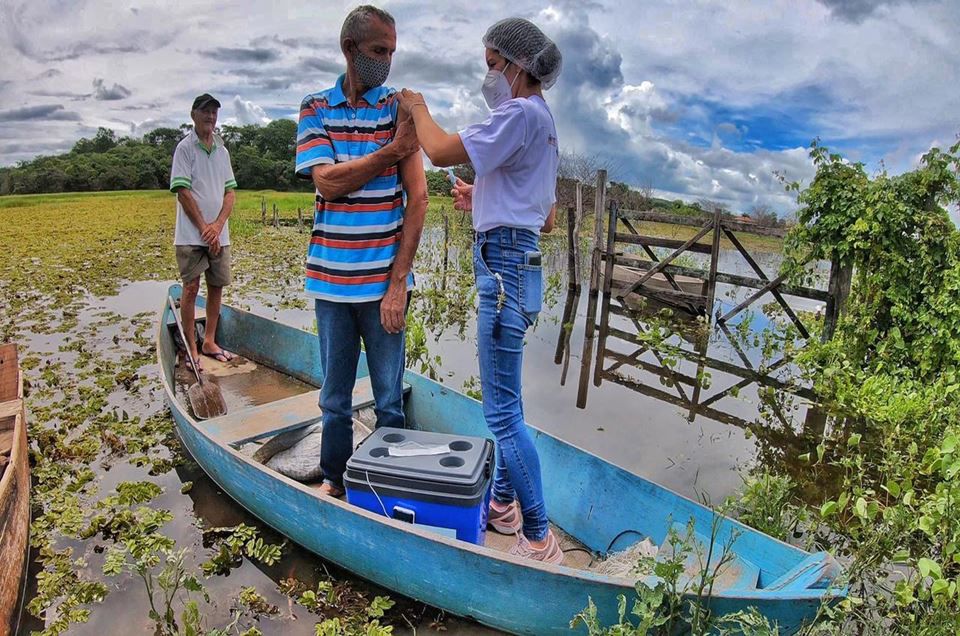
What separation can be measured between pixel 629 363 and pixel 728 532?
514 cm

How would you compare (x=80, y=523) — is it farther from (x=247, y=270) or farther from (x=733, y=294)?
(x=733, y=294)

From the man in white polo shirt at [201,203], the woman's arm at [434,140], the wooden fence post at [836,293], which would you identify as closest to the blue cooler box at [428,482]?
the woman's arm at [434,140]

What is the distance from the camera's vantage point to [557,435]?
17.7 ft

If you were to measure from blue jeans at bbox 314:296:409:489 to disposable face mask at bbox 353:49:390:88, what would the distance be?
987 millimetres

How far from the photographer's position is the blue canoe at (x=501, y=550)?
86.0 inches

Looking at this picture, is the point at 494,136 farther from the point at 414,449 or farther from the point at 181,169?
the point at 181,169

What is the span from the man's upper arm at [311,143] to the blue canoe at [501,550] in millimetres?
1543

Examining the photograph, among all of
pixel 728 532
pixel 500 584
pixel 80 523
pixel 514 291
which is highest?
pixel 514 291

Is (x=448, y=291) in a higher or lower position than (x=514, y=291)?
lower

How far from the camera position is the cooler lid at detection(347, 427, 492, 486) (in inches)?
99.8

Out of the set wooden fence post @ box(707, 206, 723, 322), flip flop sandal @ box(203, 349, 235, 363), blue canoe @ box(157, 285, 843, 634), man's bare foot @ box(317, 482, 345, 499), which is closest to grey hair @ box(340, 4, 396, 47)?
blue canoe @ box(157, 285, 843, 634)

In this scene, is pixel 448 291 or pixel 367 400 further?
pixel 448 291

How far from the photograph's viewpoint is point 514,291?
2.38 m

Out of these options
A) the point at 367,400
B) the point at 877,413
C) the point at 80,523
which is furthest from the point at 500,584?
the point at 877,413
